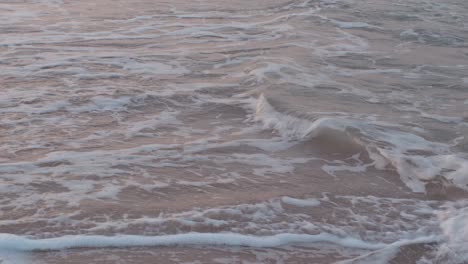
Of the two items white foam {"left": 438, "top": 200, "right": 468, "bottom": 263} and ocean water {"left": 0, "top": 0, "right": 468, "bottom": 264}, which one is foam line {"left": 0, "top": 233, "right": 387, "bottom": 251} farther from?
white foam {"left": 438, "top": 200, "right": 468, "bottom": 263}

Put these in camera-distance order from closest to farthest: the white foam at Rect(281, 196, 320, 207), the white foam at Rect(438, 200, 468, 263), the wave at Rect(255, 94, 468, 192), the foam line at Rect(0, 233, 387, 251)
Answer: the foam line at Rect(0, 233, 387, 251) < the white foam at Rect(438, 200, 468, 263) < the white foam at Rect(281, 196, 320, 207) < the wave at Rect(255, 94, 468, 192)

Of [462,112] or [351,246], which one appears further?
[462,112]

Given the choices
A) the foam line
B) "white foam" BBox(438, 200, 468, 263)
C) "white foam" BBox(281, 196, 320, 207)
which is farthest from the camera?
"white foam" BBox(281, 196, 320, 207)

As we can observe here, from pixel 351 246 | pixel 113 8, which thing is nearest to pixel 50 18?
pixel 113 8

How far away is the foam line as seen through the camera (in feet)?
10.7

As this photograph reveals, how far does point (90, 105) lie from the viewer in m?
5.76

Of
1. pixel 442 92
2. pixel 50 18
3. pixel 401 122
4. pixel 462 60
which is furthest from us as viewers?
pixel 50 18

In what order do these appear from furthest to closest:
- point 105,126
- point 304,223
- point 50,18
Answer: point 50,18, point 105,126, point 304,223

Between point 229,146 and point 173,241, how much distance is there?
5.47 ft

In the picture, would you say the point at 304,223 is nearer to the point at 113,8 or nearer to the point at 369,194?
the point at 369,194

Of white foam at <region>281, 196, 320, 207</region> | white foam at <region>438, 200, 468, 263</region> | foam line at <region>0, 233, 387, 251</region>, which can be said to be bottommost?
white foam at <region>438, 200, 468, 263</region>

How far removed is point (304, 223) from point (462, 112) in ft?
9.98

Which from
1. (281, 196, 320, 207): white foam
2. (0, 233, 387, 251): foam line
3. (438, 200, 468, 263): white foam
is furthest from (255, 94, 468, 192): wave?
(0, 233, 387, 251): foam line

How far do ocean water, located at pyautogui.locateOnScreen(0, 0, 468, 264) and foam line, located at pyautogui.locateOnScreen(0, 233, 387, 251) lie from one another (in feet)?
0.03
